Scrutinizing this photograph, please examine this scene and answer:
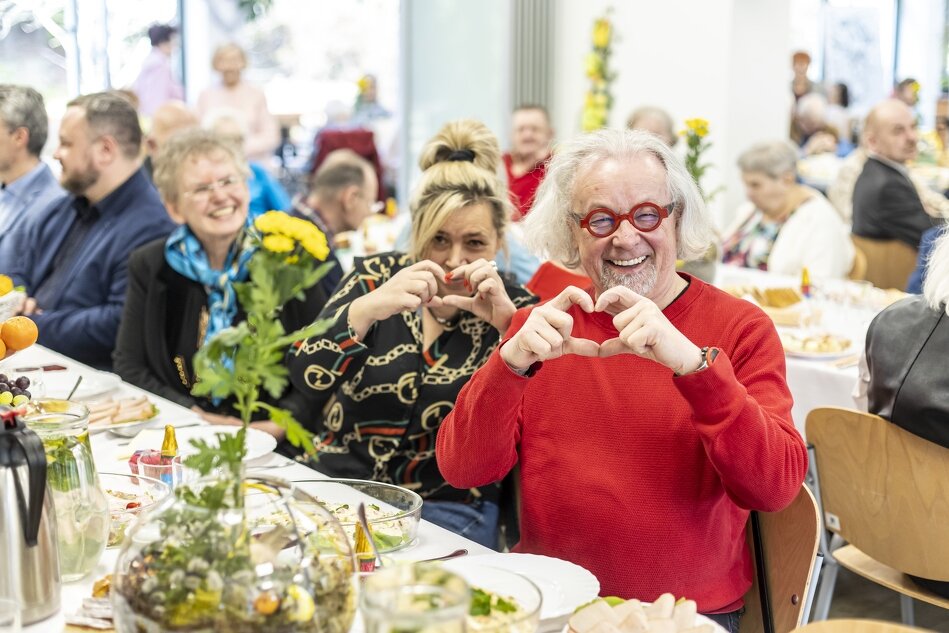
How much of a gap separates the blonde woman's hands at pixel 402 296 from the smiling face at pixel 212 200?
1.04 metres

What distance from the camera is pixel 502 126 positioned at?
805cm

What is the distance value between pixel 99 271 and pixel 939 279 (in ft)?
8.92

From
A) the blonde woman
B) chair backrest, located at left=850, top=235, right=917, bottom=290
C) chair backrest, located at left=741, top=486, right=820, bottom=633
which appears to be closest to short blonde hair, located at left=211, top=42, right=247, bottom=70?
chair backrest, located at left=850, top=235, right=917, bottom=290

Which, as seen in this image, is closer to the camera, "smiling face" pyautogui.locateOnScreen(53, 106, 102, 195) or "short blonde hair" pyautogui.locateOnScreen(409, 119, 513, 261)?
"short blonde hair" pyautogui.locateOnScreen(409, 119, 513, 261)

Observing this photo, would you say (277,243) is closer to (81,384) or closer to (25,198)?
(81,384)

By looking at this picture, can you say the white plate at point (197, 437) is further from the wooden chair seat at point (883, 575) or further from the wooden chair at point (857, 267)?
the wooden chair at point (857, 267)

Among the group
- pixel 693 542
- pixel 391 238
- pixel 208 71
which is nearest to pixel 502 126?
pixel 391 238

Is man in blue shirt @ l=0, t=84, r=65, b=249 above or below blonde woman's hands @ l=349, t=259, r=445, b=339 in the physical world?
above

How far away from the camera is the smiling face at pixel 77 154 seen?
384cm

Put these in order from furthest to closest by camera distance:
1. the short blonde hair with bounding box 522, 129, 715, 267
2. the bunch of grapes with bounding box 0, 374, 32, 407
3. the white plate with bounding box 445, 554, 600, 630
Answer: the short blonde hair with bounding box 522, 129, 715, 267, the bunch of grapes with bounding box 0, 374, 32, 407, the white plate with bounding box 445, 554, 600, 630

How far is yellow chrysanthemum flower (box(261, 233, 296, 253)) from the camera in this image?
1160 millimetres

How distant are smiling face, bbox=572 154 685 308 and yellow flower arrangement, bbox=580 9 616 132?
547 cm

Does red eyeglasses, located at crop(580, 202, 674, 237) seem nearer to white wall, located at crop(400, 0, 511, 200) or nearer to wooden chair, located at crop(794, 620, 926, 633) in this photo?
wooden chair, located at crop(794, 620, 926, 633)

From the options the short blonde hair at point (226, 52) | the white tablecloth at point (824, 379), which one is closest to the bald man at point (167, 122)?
the short blonde hair at point (226, 52)
